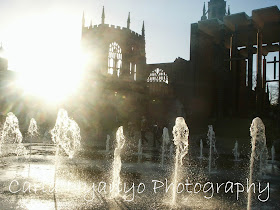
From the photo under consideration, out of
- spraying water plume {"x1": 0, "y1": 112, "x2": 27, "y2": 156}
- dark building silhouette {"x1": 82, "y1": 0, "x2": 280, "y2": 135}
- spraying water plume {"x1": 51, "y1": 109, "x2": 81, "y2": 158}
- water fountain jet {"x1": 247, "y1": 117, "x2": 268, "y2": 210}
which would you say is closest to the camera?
water fountain jet {"x1": 247, "y1": 117, "x2": 268, "y2": 210}

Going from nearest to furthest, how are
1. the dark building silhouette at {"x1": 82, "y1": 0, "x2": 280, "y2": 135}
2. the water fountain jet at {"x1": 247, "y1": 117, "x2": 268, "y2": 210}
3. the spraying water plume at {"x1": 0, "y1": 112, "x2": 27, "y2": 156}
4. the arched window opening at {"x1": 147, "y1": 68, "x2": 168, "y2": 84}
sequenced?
1. the water fountain jet at {"x1": 247, "y1": 117, "x2": 268, "y2": 210}
2. the spraying water plume at {"x1": 0, "y1": 112, "x2": 27, "y2": 156}
3. the dark building silhouette at {"x1": 82, "y1": 0, "x2": 280, "y2": 135}
4. the arched window opening at {"x1": 147, "y1": 68, "x2": 168, "y2": 84}

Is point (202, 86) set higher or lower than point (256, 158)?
higher

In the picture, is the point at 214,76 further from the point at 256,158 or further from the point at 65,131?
the point at 256,158

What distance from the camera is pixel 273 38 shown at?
2380 cm

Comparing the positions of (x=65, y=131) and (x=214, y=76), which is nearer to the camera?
(x=65, y=131)

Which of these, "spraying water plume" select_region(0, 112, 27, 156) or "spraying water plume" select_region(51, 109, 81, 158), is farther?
"spraying water plume" select_region(51, 109, 81, 158)

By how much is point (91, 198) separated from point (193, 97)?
20.1 meters

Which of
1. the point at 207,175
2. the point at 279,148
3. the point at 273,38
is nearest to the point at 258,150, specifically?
the point at 279,148

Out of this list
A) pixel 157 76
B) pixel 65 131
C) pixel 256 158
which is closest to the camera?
pixel 256 158

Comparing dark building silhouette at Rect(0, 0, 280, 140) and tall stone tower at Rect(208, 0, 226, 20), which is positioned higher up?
tall stone tower at Rect(208, 0, 226, 20)

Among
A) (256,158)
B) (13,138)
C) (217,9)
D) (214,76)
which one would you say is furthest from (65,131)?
(217,9)

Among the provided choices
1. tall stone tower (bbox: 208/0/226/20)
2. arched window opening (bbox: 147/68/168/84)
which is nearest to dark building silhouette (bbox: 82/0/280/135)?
arched window opening (bbox: 147/68/168/84)

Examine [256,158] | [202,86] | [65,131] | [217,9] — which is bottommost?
[256,158]

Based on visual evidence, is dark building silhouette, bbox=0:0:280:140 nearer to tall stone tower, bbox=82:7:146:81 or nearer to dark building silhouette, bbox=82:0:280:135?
dark building silhouette, bbox=82:0:280:135
